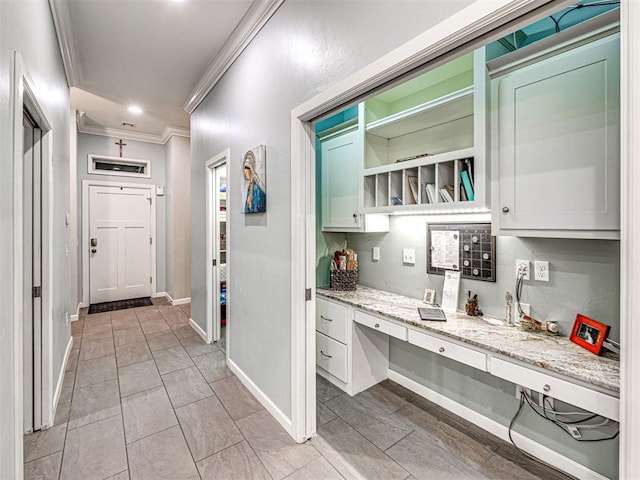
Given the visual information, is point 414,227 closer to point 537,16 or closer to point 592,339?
point 592,339

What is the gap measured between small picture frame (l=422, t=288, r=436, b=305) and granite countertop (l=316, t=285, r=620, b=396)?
4 centimetres

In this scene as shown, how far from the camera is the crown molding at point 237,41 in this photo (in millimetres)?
2131

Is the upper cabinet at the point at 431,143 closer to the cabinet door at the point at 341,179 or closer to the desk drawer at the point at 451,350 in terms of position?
the cabinet door at the point at 341,179

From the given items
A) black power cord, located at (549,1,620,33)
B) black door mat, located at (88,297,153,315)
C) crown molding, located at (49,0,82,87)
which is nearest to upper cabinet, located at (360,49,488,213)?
black power cord, located at (549,1,620,33)

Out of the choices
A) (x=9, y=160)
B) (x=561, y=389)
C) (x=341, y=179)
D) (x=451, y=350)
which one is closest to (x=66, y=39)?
(x=9, y=160)

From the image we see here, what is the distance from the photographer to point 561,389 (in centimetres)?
133

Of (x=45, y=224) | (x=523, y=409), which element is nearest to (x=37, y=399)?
(x=45, y=224)

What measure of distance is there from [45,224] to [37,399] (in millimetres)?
1131

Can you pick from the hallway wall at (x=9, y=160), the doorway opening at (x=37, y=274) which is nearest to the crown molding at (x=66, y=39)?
the hallway wall at (x=9, y=160)

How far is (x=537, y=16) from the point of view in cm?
93

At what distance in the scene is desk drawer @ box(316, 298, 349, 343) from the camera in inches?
96.3

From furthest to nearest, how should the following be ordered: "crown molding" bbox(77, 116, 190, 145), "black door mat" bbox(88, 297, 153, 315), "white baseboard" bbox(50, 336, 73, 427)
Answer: "crown molding" bbox(77, 116, 190, 145) → "black door mat" bbox(88, 297, 153, 315) → "white baseboard" bbox(50, 336, 73, 427)

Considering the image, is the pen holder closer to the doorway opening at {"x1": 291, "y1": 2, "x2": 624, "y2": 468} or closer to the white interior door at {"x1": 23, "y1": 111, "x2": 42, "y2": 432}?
the doorway opening at {"x1": 291, "y1": 2, "x2": 624, "y2": 468}

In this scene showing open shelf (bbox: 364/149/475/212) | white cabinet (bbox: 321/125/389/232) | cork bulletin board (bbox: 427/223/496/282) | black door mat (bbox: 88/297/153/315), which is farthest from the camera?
black door mat (bbox: 88/297/153/315)
